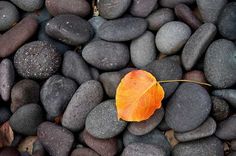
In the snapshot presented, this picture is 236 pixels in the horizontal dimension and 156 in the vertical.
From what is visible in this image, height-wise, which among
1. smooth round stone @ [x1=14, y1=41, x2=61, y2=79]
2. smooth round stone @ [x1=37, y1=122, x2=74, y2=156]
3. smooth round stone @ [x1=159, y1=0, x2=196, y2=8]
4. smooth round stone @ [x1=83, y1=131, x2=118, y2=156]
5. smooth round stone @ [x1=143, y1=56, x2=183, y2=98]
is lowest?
smooth round stone @ [x1=83, y1=131, x2=118, y2=156]

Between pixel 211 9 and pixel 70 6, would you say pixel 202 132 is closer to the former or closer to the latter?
pixel 211 9

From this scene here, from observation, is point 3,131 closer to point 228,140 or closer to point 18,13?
point 18,13

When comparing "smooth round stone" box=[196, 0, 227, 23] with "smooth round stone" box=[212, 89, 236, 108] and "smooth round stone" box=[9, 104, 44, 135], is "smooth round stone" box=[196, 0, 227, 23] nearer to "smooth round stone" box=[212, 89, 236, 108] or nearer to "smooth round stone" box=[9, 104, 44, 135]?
"smooth round stone" box=[212, 89, 236, 108]

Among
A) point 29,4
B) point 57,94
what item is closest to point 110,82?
point 57,94

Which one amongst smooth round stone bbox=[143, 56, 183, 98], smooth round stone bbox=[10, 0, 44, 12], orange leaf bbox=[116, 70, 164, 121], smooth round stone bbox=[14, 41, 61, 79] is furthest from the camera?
smooth round stone bbox=[10, 0, 44, 12]

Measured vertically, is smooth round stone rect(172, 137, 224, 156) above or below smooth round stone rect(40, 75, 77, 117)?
below

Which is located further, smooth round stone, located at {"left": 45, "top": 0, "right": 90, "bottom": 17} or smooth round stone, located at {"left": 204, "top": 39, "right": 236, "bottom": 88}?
smooth round stone, located at {"left": 45, "top": 0, "right": 90, "bottom": 17}

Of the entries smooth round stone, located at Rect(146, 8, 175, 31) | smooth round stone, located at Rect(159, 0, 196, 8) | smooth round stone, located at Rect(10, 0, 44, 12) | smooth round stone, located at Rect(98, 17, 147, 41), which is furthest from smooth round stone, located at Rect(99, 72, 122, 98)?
smooth round stone, located at Rect(10, 0, 44, 12)
